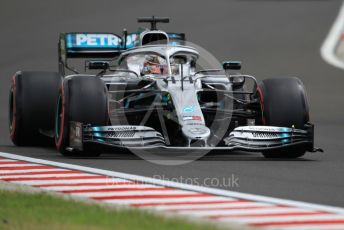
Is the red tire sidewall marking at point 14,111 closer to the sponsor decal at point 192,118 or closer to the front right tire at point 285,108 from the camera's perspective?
the sponsor decal at point 192,118

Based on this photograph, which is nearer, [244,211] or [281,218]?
[281,218]

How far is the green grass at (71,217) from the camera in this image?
939cm

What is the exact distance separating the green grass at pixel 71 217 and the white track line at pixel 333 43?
19413mm

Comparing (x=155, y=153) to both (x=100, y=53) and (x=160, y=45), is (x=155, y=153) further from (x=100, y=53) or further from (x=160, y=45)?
(x=100, y=53)

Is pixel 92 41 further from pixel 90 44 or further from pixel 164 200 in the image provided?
pixel 164 200

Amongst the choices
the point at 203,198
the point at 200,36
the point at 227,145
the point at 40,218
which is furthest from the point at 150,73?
the point at 200,36

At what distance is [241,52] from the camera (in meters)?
32.2

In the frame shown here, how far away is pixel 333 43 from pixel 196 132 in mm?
19791

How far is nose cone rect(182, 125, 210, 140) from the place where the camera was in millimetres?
14250

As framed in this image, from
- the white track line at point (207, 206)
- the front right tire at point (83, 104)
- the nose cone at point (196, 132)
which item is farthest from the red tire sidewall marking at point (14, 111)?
the white track line at point (207, 206)

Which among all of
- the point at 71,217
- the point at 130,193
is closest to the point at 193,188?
the point at 130,193

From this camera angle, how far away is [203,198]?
11.1m

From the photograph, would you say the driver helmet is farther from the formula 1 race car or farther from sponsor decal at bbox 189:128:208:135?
sponsor decal at bbox 189:128:208:135

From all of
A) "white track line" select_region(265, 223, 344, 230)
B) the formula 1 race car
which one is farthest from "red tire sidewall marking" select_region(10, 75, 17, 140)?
"white track line" select_region(265, 223, 344, 230)
